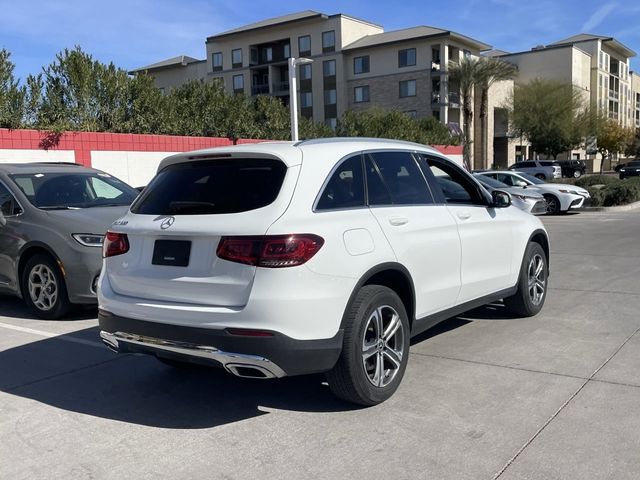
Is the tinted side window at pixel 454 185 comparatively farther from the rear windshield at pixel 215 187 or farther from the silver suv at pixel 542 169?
the silver suv at pixel 542 169

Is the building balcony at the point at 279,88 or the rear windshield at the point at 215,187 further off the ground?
the building balcony at the point at 279,88

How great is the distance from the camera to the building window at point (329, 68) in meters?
60.4

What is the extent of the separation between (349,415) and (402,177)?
1839 mm

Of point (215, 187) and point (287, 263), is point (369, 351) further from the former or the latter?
point (215, 187)

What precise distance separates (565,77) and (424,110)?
2494 cm

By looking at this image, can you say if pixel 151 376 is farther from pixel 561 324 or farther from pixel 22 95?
pixel 22 95

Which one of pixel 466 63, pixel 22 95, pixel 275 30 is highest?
pixel 275 30

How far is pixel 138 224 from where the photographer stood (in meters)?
4.36

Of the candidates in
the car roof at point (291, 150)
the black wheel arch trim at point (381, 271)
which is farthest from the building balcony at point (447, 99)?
the black wheel arch trim at point (381, 271)

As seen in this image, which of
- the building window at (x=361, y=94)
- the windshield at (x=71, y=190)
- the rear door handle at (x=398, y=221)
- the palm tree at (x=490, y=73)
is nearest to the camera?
the rear door handle at (x=398, y=221)

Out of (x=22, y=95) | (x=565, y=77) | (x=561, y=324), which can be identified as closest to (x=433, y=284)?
(x=561, y=324)

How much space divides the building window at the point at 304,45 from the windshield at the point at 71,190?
5581 centimetres

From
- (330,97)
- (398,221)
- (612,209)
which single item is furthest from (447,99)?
(398,221)

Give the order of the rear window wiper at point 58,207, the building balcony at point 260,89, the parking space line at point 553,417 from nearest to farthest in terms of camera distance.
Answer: the parking space line at point 553,417 → the rear window wiper at point 58,207 → the building balcony at point 260,89
